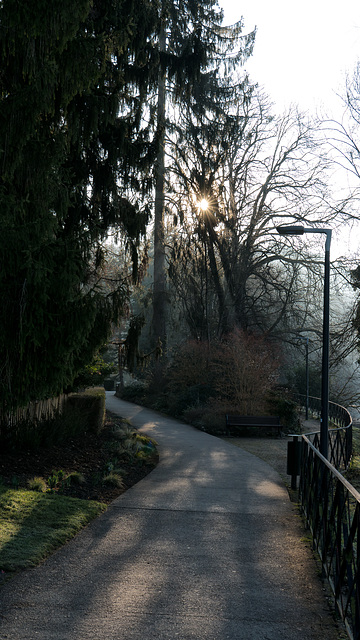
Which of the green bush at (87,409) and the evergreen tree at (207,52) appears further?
the evergreen tree at (207,52)

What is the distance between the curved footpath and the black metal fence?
0.21m

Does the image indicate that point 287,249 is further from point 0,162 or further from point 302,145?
point 0,162

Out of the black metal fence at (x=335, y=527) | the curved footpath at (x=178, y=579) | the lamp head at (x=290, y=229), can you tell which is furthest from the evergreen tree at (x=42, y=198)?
the black metal fence at (x=335, y=527)

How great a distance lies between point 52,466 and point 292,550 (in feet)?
17.7

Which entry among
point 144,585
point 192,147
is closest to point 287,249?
point 192,147

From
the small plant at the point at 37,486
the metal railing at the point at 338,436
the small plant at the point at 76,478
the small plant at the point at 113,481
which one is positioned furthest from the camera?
the metal railing at the point at 338,436

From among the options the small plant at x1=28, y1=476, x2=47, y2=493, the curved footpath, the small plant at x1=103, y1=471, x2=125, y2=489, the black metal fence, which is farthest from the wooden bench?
the small plant at x1=28, y1=476, x2=47, y2=493

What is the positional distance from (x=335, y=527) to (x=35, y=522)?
3.67m

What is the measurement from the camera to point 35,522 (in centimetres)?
691

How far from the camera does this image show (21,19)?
797cm

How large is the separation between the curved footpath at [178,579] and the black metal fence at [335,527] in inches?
8.3

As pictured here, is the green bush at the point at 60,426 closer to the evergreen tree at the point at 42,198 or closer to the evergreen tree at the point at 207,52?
the evergreen tree at the point at 42,198

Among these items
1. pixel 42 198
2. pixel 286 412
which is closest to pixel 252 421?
pixel 286 412

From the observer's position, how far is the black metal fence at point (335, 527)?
433 centimetres
